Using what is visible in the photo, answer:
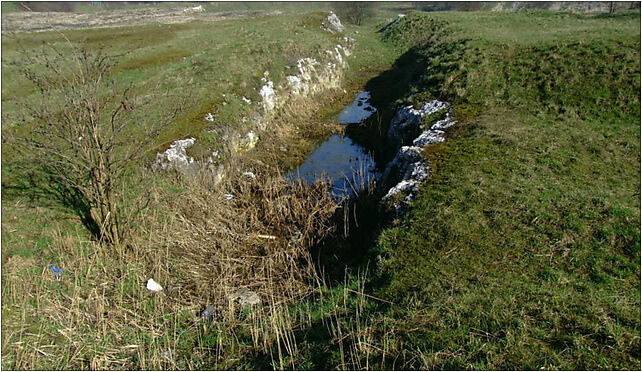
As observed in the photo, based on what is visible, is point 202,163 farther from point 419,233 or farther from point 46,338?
point 419,233

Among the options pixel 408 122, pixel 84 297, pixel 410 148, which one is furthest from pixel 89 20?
pixel 410 148

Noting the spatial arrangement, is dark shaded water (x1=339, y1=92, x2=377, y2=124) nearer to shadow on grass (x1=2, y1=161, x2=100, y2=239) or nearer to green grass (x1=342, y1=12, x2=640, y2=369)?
green grass (x1=342, y1=12, x2=640, y2=369)

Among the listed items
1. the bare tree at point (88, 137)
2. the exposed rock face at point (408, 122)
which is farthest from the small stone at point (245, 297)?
the exposed rock face at point (408, 122)

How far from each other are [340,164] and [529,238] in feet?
37.6

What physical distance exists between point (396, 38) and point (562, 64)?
32.4m

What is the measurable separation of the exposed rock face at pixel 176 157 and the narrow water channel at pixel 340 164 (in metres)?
4.70

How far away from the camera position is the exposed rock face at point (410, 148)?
1076 cm

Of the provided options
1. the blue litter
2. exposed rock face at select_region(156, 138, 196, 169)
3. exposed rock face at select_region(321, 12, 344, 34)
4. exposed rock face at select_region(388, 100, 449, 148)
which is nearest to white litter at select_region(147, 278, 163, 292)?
the blue litter

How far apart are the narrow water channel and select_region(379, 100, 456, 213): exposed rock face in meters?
1.69

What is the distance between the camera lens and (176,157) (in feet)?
47.0

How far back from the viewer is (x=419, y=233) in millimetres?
8648

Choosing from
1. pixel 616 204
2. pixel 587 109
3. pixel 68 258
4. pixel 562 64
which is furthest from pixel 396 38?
pixel 68 258

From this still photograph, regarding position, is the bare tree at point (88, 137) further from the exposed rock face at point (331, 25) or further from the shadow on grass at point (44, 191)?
the exposed rock face at point (331, 25)

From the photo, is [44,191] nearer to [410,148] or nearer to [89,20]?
[410,148]
